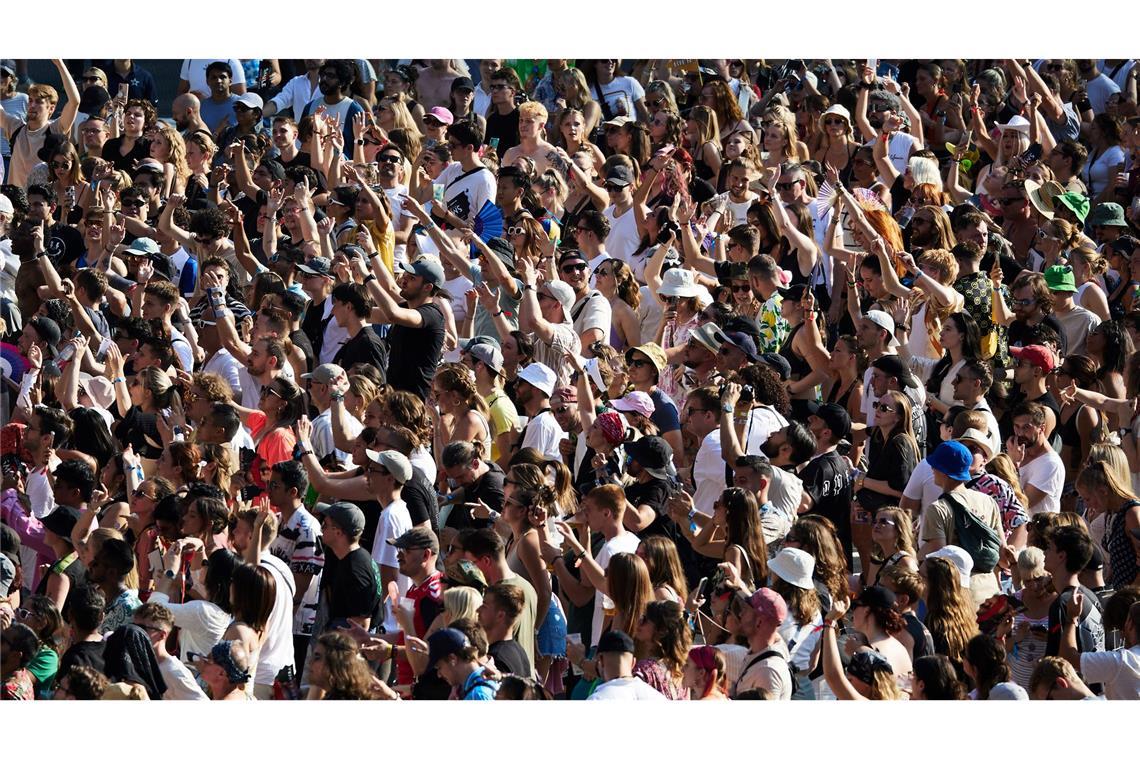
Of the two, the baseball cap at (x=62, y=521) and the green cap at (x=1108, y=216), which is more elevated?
the green cap at (x=1108, y=216)

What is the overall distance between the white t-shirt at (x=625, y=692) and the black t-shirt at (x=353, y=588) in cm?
138

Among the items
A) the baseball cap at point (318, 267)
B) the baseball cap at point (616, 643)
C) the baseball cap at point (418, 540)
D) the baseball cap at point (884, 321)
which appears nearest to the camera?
the baseball cap at point (616, 643)

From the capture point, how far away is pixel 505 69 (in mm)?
15352

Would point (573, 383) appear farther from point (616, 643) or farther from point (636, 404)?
point (616, 643)

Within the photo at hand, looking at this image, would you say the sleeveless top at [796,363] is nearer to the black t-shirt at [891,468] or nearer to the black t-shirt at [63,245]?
the black t-shirt at [891,468]

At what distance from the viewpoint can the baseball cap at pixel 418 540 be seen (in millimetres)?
8133

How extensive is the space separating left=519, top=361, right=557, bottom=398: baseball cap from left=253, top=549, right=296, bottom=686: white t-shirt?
2.30 m

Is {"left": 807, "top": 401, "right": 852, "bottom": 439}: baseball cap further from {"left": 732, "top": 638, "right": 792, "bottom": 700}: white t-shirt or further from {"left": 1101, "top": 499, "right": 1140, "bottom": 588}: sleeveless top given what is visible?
{"left": 732, "top": 638, "right": 792, "bottom": 700}: white t-shirt

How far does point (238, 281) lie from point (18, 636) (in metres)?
5.14

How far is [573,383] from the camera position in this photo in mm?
10133

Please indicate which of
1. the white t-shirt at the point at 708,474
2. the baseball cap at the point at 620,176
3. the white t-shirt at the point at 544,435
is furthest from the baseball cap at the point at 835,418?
the baseball cap at the point at 620,176

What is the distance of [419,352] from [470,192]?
2.42m

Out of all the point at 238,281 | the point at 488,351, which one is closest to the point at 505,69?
the point at 238,281

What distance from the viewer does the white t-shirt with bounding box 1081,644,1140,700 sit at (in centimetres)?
755
